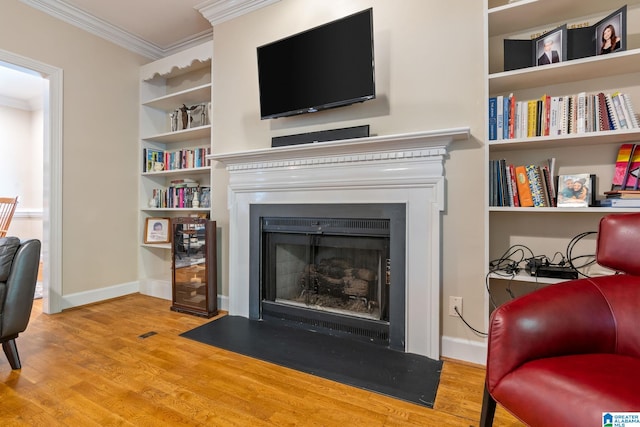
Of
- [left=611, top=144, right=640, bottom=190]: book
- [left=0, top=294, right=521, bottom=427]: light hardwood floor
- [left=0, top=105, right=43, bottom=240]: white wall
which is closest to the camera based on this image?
[left=0, top=294, right=521, bottom=427]: light hardwood floor

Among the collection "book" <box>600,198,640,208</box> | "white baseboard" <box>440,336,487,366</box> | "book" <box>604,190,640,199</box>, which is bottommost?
"white baseboard" <box>440,336,487,366</box>

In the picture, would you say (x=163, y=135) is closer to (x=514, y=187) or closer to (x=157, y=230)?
(x=157, y=230)

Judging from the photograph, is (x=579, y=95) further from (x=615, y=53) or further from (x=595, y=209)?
(x=595, y=209)

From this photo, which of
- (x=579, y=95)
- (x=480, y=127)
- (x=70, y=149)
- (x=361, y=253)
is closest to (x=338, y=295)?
(x=361, y=253)

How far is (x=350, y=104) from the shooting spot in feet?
7.03

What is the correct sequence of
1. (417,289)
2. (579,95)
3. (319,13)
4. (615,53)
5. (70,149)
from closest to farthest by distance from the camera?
(615,53) < (579,95) < (417,289) < (319,13) < (70,149)

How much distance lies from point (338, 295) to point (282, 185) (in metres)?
0.93

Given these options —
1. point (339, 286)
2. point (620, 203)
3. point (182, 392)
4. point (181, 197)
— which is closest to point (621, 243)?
point (620, 203)

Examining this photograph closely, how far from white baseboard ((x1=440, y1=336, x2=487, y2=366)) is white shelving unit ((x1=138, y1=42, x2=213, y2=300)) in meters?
2.37

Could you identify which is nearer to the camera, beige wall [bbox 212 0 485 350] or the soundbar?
beige wall [bbox 212 0 485 350]

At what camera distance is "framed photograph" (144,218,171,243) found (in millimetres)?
3398

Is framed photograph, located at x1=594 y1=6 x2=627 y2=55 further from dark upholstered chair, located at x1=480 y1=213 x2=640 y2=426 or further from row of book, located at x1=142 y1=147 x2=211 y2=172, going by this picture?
row of book, located at x1=142 y1=147 x2=211 y2=172

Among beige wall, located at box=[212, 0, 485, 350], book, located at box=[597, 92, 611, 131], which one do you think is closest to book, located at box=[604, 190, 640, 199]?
book, located at box=[597, 92, 611, 131]

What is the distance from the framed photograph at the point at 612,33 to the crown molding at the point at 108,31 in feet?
10.2
